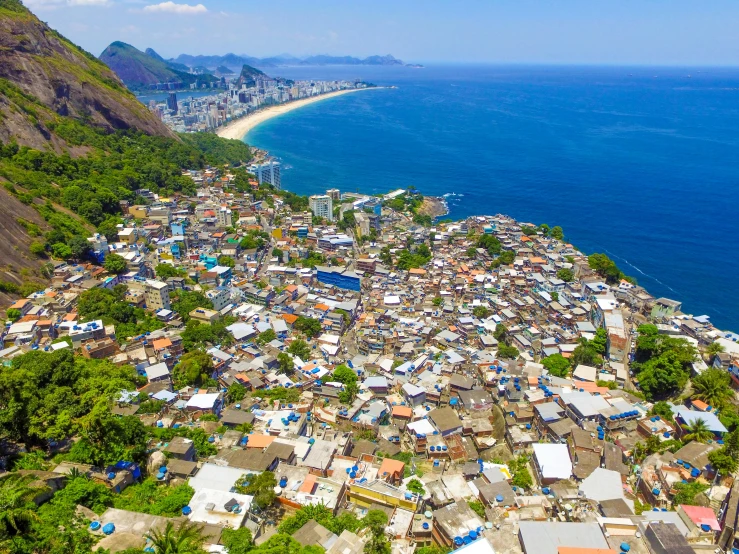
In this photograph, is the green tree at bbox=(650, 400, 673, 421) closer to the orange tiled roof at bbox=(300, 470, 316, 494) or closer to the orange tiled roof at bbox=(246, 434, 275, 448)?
the orange tiled roof at bbox=(300, 470, 316, 494)

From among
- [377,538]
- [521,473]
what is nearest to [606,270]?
[521,473]

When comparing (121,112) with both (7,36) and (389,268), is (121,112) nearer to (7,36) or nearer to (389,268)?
(7,36)

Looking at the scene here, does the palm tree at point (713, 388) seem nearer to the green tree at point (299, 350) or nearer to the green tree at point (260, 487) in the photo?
the green tree at point (299, 350)

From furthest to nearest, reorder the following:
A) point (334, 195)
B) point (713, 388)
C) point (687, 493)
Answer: point (334, 195)
point (713, 388)
point (687, 493)

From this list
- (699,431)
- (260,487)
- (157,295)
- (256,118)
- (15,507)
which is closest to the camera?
(15,507)

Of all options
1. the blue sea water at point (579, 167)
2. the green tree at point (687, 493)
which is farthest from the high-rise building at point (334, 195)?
the green tree at point (687, 493)

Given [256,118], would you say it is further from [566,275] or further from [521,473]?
[521,473]

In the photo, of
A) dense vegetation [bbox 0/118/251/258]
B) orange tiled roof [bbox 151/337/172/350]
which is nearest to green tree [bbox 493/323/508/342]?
orange tiled roof [bbox 151/337/172/350]
